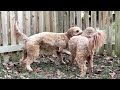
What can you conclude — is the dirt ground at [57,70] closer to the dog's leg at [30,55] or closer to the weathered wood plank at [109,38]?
the dog's leg at [30,55]

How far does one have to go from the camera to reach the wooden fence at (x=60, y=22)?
5.65 metres

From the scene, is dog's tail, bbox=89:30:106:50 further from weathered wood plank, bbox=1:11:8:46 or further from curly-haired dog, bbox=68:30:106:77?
weathered wood plank, bbox=1:11:8:46

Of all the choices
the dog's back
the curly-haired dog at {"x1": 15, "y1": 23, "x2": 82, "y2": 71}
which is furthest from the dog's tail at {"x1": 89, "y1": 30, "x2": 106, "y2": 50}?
the curly-haired dog at {"x1": 15, "y1": 23, "x2": 82, "y2": 71}

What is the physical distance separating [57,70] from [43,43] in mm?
600

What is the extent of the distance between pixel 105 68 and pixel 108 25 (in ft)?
4.75

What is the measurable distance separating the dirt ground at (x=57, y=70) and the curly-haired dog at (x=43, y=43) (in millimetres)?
209

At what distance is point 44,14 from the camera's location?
19.6 ft

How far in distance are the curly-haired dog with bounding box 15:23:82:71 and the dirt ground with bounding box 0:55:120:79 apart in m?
0.21

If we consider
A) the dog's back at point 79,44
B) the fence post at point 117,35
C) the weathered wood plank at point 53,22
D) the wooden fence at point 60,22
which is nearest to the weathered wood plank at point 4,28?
the wooden fence at point 60,22
